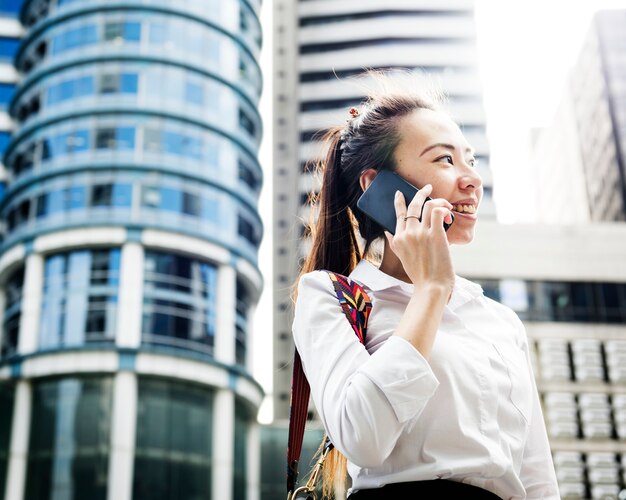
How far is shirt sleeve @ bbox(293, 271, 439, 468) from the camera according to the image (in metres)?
1.35

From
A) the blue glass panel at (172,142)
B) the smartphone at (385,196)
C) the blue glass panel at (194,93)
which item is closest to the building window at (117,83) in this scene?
the blue glass panel at (194,93)

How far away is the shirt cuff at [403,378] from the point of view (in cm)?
135

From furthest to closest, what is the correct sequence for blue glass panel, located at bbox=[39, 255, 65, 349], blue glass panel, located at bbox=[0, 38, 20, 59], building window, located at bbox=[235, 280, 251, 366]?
1. blue glass panel, located at bbox=[0, 38, 20, 59]
2. building window, located at bbox=[235, 280, 251, 366]
3. blue glass panel, located at bbox=[39, 255, 65, 349]

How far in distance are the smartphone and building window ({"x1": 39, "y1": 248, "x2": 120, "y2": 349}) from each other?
23914mm

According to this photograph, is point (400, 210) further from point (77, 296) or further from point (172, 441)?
point (77, 296)

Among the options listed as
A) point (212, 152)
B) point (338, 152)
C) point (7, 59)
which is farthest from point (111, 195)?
point (338, 152)

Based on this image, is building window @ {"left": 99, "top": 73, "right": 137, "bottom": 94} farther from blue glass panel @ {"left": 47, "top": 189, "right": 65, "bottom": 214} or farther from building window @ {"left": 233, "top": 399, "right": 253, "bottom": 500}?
building window @ {"left": 233, "top": 399, "right": 253, "bottom": 500}

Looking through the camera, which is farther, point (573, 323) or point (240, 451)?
point (573, 323)

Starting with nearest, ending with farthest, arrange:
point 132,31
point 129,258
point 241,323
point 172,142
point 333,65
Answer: point 129,258, point 172,142, point 132,31, point 241,323, point 333,65

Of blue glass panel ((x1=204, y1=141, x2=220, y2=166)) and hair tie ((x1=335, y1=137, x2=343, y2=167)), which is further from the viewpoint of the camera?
blue glass panel ((x1=204, y1=141, x2=220, y2=166))

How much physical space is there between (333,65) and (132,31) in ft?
68.6

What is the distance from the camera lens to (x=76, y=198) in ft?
85.6

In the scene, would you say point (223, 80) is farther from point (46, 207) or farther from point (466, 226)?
point (466, 226)

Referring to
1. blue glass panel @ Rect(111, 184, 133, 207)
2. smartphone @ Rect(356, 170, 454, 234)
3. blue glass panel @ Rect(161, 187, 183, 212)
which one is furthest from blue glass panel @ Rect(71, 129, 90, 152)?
smartphone @ Rect(356, 170, 454, 234)
